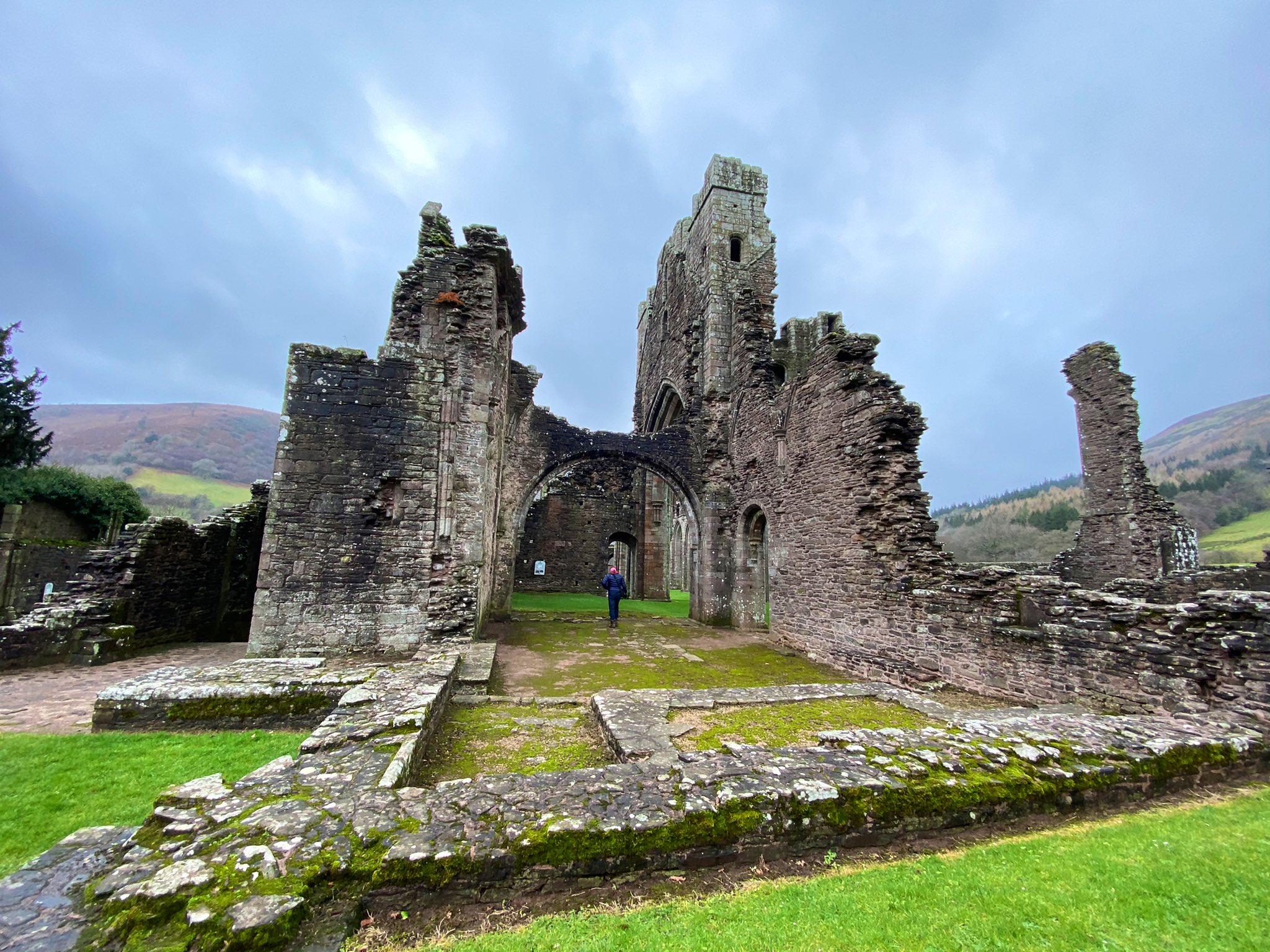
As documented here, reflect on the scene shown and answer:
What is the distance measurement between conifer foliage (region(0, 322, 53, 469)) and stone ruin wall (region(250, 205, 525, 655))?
22.6m

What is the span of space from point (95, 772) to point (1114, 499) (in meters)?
20.8

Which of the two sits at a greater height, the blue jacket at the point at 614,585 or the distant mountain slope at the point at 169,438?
the distant mountain slope at the point at 169,438

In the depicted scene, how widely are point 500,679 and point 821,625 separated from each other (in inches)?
257

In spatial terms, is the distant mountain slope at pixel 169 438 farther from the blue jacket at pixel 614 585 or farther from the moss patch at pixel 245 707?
the moss patch at pixel 245 707

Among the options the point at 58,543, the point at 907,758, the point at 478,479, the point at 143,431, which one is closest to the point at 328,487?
the point at 478,479

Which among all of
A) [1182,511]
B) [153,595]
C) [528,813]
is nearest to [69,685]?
[153,595]

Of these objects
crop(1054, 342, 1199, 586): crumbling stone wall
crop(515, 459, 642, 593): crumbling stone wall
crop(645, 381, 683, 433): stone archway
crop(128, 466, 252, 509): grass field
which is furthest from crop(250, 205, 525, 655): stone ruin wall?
crop(128, 466, 252, 509): grass field

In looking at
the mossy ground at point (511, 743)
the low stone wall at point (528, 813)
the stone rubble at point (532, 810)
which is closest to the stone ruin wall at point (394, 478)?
the mossy ground at point (511, 743)

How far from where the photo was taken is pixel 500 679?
774cm

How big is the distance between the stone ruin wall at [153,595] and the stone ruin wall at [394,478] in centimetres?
304

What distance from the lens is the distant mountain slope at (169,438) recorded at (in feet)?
273

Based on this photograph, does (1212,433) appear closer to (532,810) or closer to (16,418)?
(532,810)

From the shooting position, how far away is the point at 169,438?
323ft

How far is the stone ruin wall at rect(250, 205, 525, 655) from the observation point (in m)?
8.98
